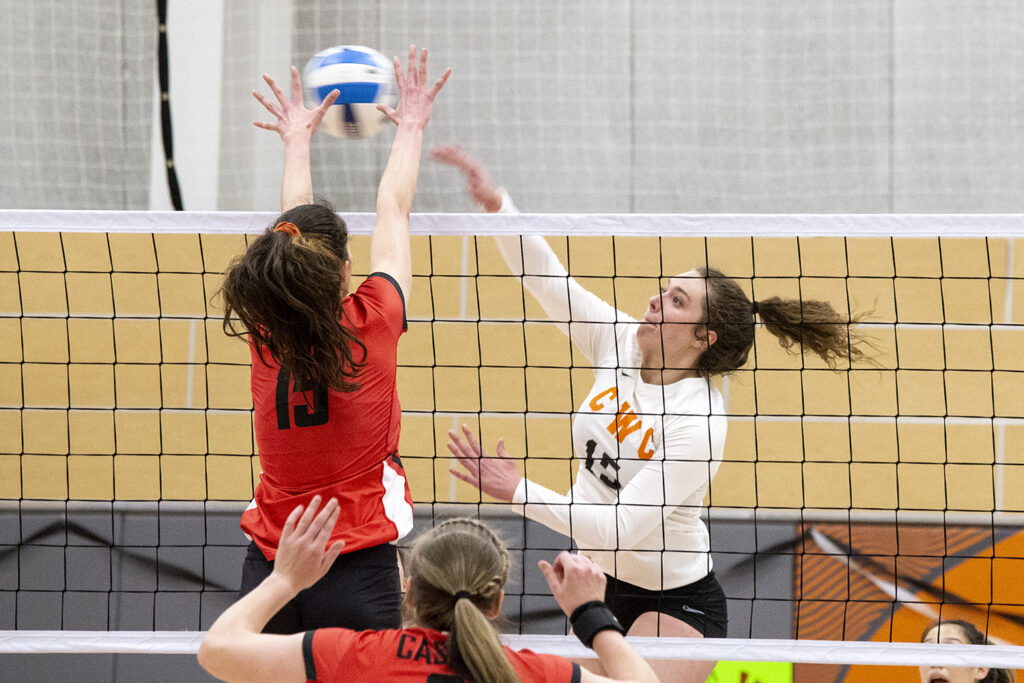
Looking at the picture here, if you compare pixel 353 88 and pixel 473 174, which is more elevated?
pixel 353 88

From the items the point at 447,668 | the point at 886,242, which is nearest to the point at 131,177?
the point at 886,242

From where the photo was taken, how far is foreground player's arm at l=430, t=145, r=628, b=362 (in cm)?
304

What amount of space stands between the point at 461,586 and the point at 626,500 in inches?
45.2

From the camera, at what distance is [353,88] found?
291 cm

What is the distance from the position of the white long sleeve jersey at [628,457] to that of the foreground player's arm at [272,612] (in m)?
1.05

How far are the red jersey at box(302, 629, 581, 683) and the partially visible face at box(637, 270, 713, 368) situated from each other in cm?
149

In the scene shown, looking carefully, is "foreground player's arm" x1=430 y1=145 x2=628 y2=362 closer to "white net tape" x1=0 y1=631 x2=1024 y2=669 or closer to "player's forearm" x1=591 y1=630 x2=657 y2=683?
"white net tape" x1=0 y1=631 x2=1024 y2=669

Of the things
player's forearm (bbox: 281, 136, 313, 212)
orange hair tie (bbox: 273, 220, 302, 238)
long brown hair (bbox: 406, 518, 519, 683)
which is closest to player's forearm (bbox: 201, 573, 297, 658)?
long brown hair (bbox: 406, 518, 519, 683)

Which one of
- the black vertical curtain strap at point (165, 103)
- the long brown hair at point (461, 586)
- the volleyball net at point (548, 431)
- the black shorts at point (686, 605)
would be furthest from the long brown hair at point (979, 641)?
the black vertical curtain strap at point (165, 103)

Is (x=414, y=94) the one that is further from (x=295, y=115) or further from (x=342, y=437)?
(x=342, y=437)

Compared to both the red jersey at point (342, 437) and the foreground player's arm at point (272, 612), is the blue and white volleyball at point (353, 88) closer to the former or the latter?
the red jersey at point (342, 437)

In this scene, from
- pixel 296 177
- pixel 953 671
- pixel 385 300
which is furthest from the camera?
pixel 953 671

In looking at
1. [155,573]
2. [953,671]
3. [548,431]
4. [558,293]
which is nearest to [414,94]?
[558,293]

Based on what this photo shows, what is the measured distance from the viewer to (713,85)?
514cm
